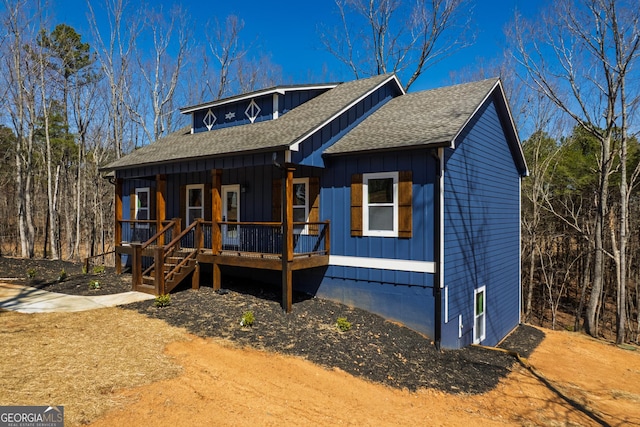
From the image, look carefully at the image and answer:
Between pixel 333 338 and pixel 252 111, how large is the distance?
8.48 m

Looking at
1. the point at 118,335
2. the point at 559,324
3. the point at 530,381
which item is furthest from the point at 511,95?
the point at 118,335

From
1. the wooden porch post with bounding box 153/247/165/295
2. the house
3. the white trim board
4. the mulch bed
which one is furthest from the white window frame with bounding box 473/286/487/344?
the wooden porch post with bounding box 153/247/165/295

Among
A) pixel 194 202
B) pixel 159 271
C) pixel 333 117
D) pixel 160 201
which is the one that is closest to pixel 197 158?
pixel 160 201

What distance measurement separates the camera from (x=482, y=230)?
10.8 m

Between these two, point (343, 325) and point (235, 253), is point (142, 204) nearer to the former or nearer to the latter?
point (235, 253)

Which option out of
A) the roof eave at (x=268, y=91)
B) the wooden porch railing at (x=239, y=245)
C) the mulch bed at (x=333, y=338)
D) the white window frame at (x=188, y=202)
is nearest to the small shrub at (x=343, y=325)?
the mulch bed at (x=333, y=338)

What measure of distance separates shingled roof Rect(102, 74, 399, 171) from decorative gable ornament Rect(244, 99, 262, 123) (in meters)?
0.53

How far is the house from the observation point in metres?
8.75

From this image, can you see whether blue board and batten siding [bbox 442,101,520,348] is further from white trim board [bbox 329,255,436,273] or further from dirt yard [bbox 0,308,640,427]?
dirt yard [bbox 0,308,640,427]

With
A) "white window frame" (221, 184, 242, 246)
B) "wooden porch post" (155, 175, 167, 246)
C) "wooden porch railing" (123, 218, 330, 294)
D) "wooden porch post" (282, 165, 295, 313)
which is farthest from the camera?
"white window frame" (221, 184, 242, 246)

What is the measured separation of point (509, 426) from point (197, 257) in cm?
799

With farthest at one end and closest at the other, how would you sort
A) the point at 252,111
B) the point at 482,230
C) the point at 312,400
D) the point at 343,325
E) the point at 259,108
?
the point at 252,111, the point at 259,108, the point at 482,230, the point at 343,325, the point at 312,400

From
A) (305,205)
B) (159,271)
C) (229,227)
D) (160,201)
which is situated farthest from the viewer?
(229,227)

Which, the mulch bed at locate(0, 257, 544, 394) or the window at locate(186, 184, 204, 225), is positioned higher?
the window at locate(186, 184, 204, 225)
